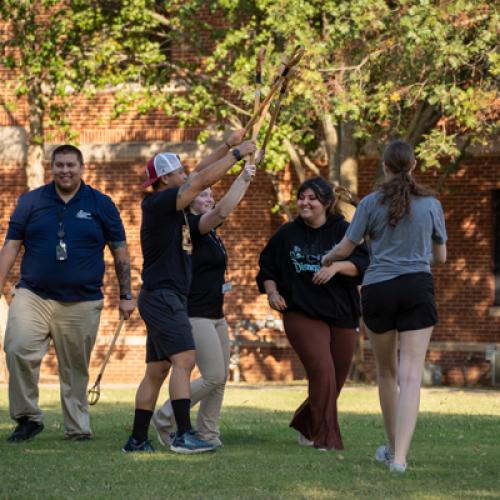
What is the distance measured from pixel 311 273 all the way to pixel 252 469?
6.60 ft

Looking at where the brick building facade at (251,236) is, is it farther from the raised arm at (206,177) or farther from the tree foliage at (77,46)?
the raised arm at (206,177)

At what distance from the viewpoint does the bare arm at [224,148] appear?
29.6 ft

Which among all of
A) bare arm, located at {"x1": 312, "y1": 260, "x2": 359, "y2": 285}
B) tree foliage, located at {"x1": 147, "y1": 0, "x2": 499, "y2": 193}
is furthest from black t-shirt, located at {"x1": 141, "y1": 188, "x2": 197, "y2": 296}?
tree foliage, located at {"x1": 147, "y1": 0, "x2": 499, "y2": 193}

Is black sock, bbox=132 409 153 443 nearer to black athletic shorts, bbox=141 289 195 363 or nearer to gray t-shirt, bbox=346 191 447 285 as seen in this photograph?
black athletic shorts, bbox=141 289 195 363

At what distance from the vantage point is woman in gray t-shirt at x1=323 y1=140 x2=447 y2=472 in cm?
827

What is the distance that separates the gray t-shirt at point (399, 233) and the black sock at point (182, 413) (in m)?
1.66

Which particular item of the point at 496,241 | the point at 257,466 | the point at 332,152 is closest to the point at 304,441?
the point at 257,466

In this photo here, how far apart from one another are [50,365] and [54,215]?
15.8 m

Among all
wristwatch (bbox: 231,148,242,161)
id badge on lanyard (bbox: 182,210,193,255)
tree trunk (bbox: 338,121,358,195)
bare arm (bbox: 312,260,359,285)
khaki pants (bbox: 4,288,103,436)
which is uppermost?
tree trunk (bbox: 338,121,358,195)

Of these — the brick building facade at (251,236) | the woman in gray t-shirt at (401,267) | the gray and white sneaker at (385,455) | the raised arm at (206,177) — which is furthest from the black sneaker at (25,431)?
the brick building facade at (251,236)

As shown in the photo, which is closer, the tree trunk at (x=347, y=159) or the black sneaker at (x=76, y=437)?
the black sneaker at (x=76, y=437)

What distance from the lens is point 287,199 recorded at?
77.7 ft

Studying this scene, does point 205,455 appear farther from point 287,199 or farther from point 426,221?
point 287,199

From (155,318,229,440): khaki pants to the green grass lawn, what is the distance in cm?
22
